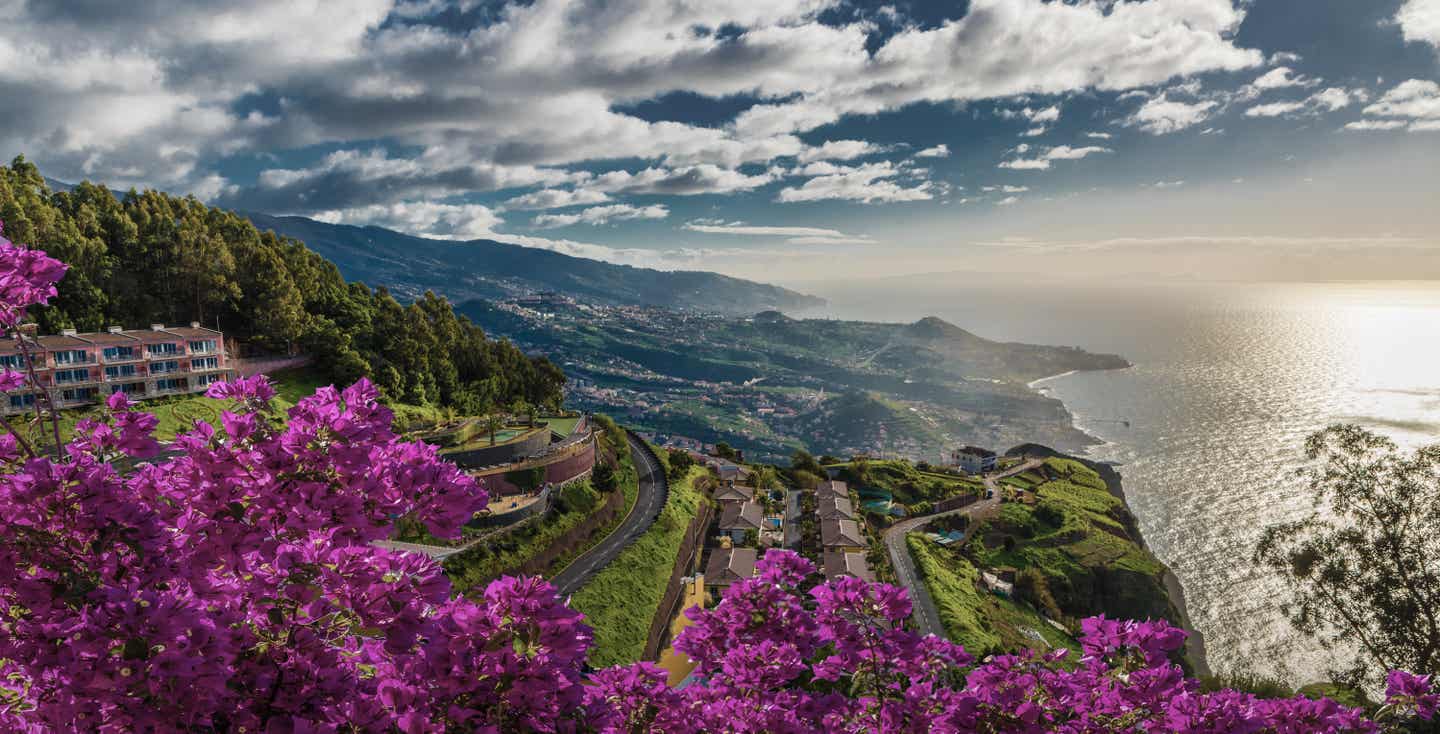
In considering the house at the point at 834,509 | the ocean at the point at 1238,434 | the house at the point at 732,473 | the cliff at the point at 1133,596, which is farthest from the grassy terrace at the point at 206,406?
the cliff at the point at 1133,596

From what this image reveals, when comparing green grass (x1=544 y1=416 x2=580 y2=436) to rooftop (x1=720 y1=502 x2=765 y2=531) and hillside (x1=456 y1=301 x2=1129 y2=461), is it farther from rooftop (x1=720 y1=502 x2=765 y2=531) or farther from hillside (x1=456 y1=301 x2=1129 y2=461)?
hillside (x1=456 y1=301 x2=1129 y2=461)

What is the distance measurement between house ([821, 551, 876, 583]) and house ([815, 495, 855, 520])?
540 cm

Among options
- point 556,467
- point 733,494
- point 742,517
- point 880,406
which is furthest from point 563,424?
point 880,406

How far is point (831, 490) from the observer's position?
47.5 meters

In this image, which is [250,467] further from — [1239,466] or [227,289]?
[1239,466]

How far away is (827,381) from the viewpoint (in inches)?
7781

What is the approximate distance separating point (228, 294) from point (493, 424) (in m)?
21.8

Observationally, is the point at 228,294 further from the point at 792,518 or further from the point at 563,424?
the point at 792,518

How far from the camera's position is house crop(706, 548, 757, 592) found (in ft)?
101

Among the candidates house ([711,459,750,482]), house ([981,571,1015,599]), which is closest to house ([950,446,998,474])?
house ([981,571,1015,599])

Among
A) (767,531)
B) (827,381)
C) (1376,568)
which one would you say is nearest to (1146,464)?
(767,531)

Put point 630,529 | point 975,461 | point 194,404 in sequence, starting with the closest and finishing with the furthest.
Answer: point 194,404
point 630,529
point 975,461

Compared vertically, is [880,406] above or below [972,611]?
below

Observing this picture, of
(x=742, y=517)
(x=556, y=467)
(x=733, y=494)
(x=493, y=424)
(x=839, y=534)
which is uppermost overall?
(x=493, y=424)
